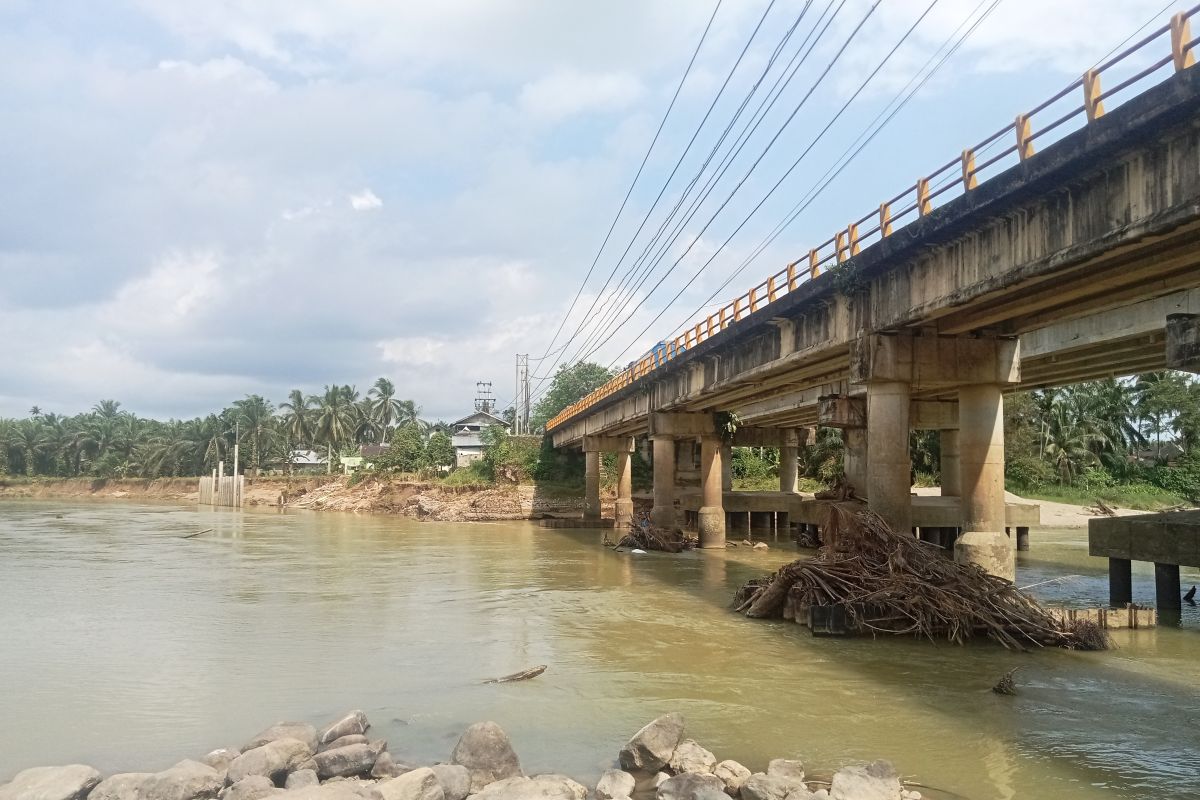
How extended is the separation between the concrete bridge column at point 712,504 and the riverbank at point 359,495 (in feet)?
73.5

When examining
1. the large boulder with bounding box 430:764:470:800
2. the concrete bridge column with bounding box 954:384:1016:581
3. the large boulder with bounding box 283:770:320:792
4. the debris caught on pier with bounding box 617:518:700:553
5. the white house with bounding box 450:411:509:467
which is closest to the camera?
the large boulder with bounding box 430:764:470:800

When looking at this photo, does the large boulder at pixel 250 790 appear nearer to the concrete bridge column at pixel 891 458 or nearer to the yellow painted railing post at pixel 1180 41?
the yellow painted railing post at pixel 1180 41

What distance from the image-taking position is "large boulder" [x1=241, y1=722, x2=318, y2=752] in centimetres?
861

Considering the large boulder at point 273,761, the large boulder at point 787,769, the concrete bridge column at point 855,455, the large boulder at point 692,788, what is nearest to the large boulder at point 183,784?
the large boulder at point 273,761

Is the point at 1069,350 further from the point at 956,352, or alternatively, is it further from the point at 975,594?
the point at 975,594

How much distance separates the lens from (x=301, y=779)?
754 cm

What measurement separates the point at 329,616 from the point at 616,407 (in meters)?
29.4

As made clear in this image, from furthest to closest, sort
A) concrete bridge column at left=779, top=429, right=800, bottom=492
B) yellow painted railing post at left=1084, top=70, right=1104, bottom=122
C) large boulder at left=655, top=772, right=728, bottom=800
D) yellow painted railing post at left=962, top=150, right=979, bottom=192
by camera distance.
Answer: concrete bridge column at left=779, top=429, right=800, bottom=492 < yellow painted railing post at left=962, top=150, right=979, bottom=192 < yellow painted railing post at left=1084, top=70, right=1104, bottom=122 < large boulder at left=655, top=772, right=728, bottom=800

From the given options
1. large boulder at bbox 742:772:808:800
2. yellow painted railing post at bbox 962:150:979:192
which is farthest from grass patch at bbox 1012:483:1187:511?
large boulder at bbox 742:772:808:800

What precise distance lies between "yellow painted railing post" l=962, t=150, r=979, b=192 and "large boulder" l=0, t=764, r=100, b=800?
15014mm

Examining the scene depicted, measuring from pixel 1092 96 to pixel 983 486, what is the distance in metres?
8.88

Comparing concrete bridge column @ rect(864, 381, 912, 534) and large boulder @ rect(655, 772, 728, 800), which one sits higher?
concrete bridge column @ rect(864, 381, 912, 534)

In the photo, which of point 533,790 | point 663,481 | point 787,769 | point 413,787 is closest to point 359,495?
point 663,481

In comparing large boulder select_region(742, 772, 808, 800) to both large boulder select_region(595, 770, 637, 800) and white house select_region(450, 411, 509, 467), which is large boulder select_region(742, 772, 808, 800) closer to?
large boulder select_region(595, 770, 637, 800)
